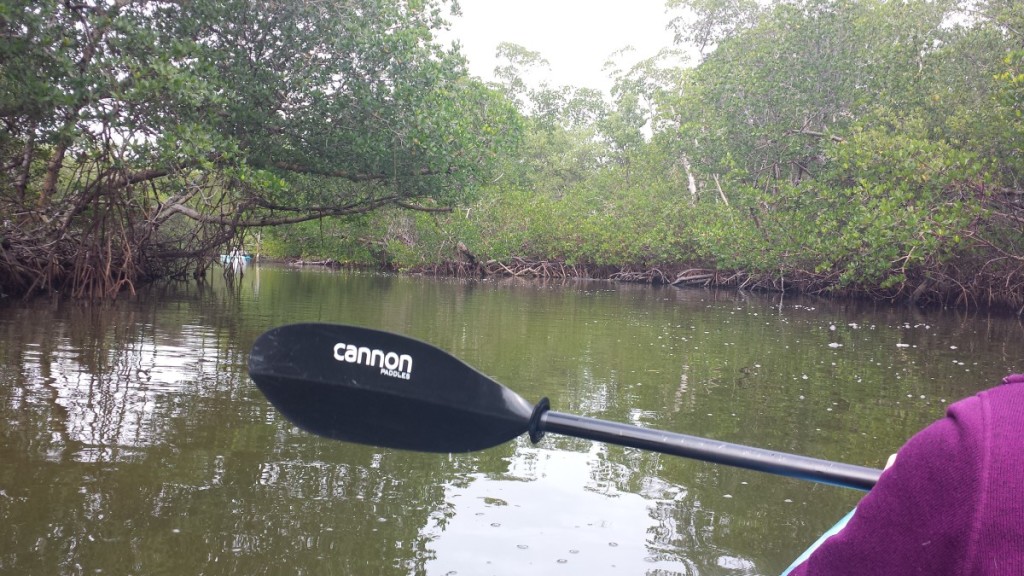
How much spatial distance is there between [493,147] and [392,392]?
34.3 feet

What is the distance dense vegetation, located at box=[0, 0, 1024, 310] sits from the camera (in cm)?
716

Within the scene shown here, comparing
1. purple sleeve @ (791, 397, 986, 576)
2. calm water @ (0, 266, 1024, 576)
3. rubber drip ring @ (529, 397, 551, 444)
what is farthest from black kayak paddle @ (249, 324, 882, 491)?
calm water @ (0, 266, 1024, 576)

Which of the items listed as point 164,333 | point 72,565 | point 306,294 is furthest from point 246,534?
point 306,294

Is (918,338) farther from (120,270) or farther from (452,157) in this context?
(120,270)

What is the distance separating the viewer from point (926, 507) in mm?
655

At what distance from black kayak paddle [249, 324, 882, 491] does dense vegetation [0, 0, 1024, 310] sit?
5517mm

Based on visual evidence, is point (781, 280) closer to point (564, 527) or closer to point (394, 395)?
point (564, 527)

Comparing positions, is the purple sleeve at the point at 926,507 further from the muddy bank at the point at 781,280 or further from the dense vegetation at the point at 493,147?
the muddy bank at the point at 781,280

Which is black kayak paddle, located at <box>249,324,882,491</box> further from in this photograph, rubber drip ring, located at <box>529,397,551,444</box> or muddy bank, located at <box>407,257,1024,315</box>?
muddy bank, located at <box>407,257,1024,315</box>

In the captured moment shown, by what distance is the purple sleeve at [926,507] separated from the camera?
64 cm

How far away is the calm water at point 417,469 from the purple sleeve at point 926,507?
66.5 inches

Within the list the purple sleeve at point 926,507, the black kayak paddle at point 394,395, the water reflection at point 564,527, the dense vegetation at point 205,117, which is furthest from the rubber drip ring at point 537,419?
the dense vegetation at point 205,117

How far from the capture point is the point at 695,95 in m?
21.7

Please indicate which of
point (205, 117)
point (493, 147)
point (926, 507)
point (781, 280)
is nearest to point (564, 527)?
point (926, 507)
